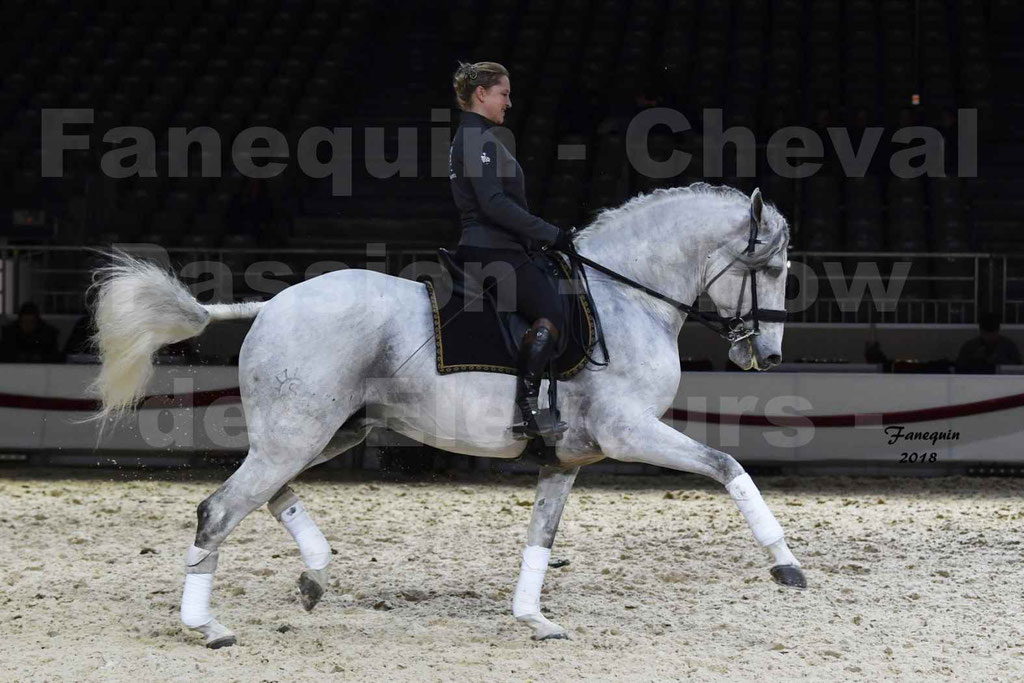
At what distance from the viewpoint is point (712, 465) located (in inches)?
187

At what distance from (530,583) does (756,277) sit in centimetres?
163

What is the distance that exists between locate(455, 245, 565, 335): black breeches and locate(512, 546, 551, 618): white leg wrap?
1.02 metres

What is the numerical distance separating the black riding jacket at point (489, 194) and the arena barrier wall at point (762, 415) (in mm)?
5465

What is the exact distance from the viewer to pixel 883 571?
21.0ft

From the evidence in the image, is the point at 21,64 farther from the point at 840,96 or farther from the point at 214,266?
the point at 840,96

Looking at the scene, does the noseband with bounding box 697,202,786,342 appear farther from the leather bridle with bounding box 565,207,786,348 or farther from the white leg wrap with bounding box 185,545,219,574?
the white leg wrap with bounding box 185,545,219,574

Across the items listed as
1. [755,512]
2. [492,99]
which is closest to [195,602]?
[755,512]

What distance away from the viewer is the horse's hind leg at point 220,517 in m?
4.77

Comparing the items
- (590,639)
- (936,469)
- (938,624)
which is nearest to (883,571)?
(938,624)

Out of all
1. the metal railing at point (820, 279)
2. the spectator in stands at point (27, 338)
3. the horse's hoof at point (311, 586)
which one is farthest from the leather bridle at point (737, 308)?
the spectator in stands at point (27, 338)

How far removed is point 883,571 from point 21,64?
1404 centimetres

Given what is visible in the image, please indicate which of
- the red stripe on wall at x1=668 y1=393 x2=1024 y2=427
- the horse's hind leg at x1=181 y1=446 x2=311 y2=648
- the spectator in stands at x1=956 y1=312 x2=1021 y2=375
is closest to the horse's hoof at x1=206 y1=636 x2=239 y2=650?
the horse's hind leg at x1=181 y1=446 x2=311 y2=648

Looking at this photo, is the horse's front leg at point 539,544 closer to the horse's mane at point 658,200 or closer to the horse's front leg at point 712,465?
the horse's front leg at point 712,465

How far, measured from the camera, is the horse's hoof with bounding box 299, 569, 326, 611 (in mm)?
5277
